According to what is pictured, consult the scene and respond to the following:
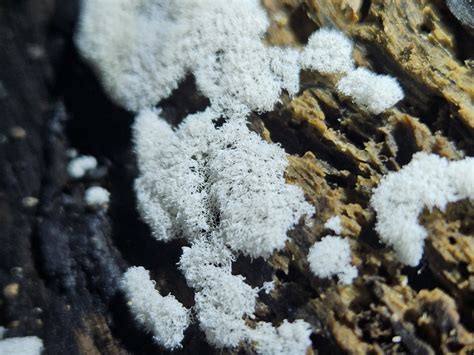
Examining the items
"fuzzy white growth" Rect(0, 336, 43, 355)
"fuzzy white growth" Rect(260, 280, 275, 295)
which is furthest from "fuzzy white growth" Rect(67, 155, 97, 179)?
"fuzzy white growth" Rect(260, 280, 275, 295)

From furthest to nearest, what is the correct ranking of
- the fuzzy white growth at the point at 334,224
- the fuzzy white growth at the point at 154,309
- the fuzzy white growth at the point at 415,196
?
1. the fuzzy white growth at the point at 154,309
2. the fuzzy white growth at the point at 334,224
3. the fuzzy white growth at the point at 415,196

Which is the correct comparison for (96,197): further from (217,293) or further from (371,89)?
(371,89)

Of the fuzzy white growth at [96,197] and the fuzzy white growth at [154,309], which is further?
the fuzzy white growth at [96,197]

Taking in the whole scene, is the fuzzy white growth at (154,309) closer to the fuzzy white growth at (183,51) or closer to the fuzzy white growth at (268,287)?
the fuzzy white growth at (268,287)

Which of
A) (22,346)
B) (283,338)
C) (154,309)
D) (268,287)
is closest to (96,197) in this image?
(154,309)

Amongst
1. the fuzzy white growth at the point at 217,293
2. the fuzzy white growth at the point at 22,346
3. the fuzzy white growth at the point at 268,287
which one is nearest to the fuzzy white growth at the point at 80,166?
the fuzzy white growth at the point at 217,293

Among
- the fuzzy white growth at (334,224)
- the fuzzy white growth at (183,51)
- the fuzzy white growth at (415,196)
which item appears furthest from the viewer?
the fuzzy white growth at (183,51)

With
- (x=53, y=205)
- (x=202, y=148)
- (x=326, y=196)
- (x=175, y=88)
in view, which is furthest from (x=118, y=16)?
(x=326, y=196)
